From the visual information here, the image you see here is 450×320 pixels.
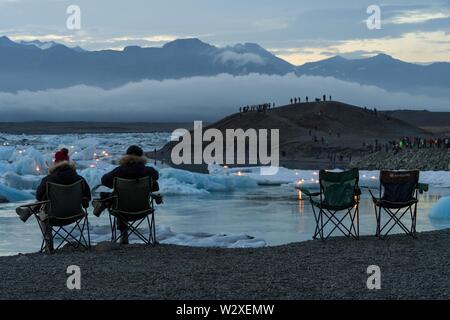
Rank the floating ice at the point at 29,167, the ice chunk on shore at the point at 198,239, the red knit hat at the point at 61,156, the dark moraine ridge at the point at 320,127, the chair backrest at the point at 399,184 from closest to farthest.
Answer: the red knit hat at the point at 61,156
the chair backrest at the point at 399,184
the ice chunk on shore at the point at 198,239
the floating ice at the point at 29,167
the dark moraine ridge at the point at 320,127

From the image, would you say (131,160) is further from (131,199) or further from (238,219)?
(238,219)

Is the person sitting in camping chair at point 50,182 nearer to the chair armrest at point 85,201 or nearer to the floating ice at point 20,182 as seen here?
the chair armrest at point 85,201

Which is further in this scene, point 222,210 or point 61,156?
point 222,210

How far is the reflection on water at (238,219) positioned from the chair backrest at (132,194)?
3.43 metres

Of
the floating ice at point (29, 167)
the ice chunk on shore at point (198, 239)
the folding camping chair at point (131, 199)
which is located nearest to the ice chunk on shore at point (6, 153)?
the floating ice at point (29, 167)

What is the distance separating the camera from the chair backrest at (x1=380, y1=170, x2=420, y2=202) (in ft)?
33.7

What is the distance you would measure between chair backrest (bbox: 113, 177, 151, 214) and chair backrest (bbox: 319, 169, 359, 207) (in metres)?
2.38

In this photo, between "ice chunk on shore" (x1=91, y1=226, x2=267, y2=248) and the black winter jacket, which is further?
"ice chunk on shore" (x1=91, y1=226, x2=267, y2=248)

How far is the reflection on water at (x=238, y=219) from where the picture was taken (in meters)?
14.5

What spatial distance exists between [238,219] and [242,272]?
10430 millimetres

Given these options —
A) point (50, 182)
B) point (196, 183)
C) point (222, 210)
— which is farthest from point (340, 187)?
point (196, 183)

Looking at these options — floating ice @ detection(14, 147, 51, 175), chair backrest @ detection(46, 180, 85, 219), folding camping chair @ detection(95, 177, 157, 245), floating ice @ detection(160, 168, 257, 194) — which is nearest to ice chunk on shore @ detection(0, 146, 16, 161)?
floating ice @ detection(14, 147, 51, 175)

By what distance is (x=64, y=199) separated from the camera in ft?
31.3

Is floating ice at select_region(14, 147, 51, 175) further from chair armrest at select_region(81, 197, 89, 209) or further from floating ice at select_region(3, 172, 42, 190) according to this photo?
chair armrest at select_region(81, 197, 89, 209)
